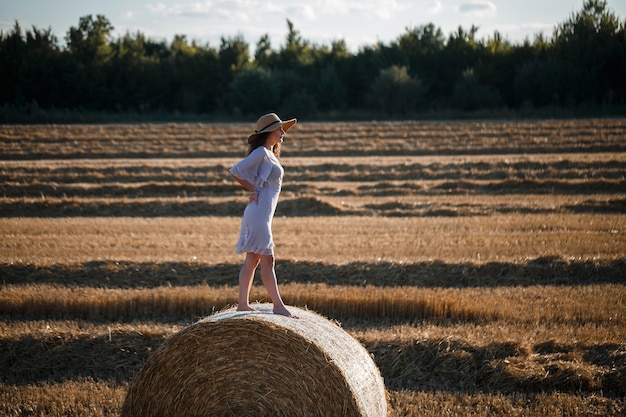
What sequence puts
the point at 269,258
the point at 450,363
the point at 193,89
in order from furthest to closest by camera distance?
1. the point at 193,89
2. the point at 450,363
3. the point at 269,258

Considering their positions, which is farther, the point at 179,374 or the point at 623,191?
the point at 623,191

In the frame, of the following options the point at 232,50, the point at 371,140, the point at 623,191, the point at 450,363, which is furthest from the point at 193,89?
the point at 450,363

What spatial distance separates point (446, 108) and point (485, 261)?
38.8m

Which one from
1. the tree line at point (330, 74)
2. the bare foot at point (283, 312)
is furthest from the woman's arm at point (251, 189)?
the tree line at point (330, 74)

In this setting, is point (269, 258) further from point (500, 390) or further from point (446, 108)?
point (446, 108)

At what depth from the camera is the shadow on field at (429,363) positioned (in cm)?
745

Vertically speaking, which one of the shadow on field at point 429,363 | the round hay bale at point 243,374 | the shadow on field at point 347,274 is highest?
the round hay bale at point 243,374

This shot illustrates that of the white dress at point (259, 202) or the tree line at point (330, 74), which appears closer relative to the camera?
the white dress at point (259, 202)

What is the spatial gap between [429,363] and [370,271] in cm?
360

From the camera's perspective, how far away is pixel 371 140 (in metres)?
31.0

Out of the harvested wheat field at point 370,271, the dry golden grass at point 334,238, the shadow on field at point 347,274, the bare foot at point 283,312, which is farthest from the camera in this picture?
the dry golden grass at point 334,238

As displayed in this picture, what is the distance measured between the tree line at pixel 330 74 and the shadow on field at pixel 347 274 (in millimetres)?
36262

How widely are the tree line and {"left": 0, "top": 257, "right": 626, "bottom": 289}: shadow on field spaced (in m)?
36.3

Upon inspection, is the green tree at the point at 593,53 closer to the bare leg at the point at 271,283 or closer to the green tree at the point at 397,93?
the green tree at the point at 397,93
